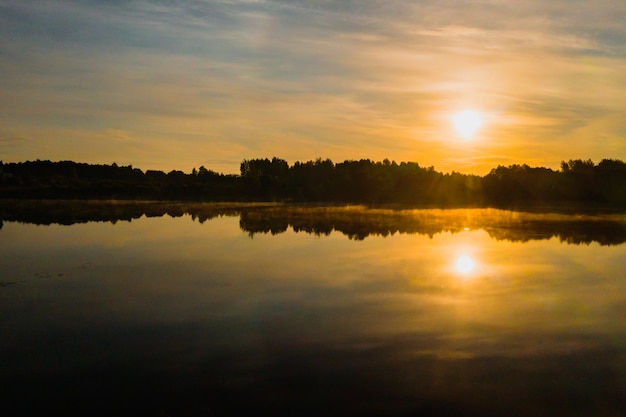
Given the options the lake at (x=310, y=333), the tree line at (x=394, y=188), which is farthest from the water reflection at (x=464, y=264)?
the tree line at (x=394, y=188)

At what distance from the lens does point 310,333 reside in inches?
505

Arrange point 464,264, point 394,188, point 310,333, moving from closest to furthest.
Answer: point 310,333 → point 464,264 → point 394,188

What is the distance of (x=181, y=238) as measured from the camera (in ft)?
109

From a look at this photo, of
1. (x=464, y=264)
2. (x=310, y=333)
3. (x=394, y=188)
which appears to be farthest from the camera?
(x=394, y=188)

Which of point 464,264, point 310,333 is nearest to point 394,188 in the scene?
point 464,264

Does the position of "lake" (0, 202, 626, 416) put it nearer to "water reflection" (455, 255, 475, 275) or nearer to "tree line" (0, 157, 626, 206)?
"water reflection" (455, 255, 475, 275)

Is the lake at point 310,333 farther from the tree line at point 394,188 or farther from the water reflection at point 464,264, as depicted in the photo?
the tree line at point 394,188

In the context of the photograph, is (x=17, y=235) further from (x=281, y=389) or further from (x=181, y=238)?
(x=281, y=389)

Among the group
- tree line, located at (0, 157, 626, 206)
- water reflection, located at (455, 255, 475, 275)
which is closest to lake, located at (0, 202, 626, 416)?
water reflection, located at (455, 255, 475, 275)

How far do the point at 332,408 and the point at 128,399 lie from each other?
3304 millimetres

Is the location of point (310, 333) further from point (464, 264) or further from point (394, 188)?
point (394, 188)

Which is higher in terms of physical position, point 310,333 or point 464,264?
point 464,264

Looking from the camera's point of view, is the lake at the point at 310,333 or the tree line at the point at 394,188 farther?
the tree line at the point at 394,188

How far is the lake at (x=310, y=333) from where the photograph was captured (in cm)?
927
